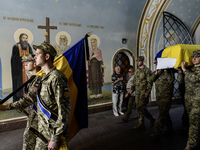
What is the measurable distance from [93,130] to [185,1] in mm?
6958

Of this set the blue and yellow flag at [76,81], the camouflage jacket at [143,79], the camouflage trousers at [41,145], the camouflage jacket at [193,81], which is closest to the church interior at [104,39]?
the blue and yellow flag at [76,81]

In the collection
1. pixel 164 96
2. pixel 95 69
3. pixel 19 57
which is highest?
pixel 19 57

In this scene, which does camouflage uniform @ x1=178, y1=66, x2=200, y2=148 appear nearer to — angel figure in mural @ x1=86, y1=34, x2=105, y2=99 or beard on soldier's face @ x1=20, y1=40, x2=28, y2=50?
angel figure in mural @ x1=86, y1=34, x2=105, y2=99

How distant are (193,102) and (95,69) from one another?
156 inches

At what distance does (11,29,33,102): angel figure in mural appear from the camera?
14.6 feet

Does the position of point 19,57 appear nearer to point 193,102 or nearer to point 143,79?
point 143,79

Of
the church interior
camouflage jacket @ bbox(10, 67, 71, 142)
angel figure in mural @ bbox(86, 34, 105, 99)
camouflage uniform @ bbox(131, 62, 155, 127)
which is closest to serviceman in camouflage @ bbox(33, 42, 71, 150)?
camouflage jacket @ bbox(10, 67, 71, 142)

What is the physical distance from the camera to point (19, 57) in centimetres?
451

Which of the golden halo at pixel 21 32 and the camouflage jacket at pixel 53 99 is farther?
the golden halo at pixel 21 32

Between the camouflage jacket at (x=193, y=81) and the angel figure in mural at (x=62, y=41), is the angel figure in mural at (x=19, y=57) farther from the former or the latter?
the camouflage jacket at (x=193, y=81)

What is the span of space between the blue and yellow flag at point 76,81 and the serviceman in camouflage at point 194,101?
1961mm

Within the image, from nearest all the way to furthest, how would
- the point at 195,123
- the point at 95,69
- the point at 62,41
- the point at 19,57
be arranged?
the point at 195,123 → the point at 19,57 → the point at 62,41 → the point at 95,69

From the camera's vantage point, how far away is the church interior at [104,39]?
3.60 m

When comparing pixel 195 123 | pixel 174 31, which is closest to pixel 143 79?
pixel 195 123
